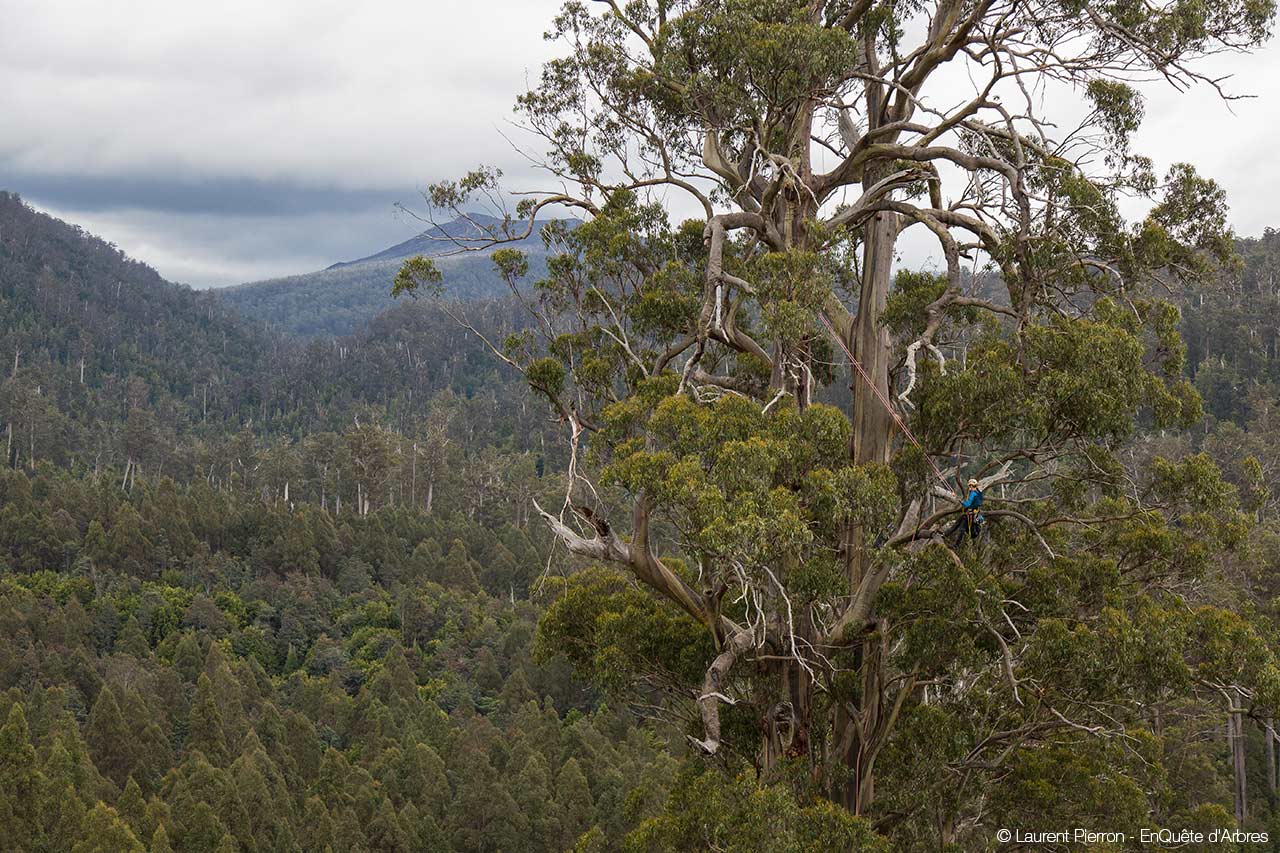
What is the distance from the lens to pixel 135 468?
82.4 meters

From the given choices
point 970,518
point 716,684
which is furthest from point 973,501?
point 716,684

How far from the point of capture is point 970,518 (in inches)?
348

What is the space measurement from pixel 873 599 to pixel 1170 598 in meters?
2.68

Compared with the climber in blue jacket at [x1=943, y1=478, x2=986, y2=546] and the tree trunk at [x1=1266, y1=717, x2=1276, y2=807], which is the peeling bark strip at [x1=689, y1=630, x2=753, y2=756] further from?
the tree trunk at [x1=1266, y1=717, x2=1276, y2=807]

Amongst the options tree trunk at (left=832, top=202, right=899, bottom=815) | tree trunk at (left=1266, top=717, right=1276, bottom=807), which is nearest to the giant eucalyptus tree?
tree trunk at (left=832, top=202, right=899, bottom=815)

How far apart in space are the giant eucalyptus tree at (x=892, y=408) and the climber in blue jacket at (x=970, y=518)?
146 mm

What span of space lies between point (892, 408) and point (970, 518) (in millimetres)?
1821

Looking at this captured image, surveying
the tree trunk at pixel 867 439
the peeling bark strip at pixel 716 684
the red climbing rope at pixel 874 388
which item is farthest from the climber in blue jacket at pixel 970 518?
the peeling bark strip at pixel 716 684

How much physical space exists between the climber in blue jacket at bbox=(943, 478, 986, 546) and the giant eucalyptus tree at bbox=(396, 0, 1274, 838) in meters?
0.15

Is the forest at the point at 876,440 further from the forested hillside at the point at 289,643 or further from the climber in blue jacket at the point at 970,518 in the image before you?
the forested hillside at the point at 289,643

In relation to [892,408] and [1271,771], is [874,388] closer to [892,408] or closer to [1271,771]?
[892,408]

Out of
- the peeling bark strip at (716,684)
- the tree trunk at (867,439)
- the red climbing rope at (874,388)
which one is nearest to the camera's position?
the peeling bark strip at (716,684)

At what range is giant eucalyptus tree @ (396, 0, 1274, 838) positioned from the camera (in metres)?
8.64

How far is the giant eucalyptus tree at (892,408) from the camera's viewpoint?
8641mm
